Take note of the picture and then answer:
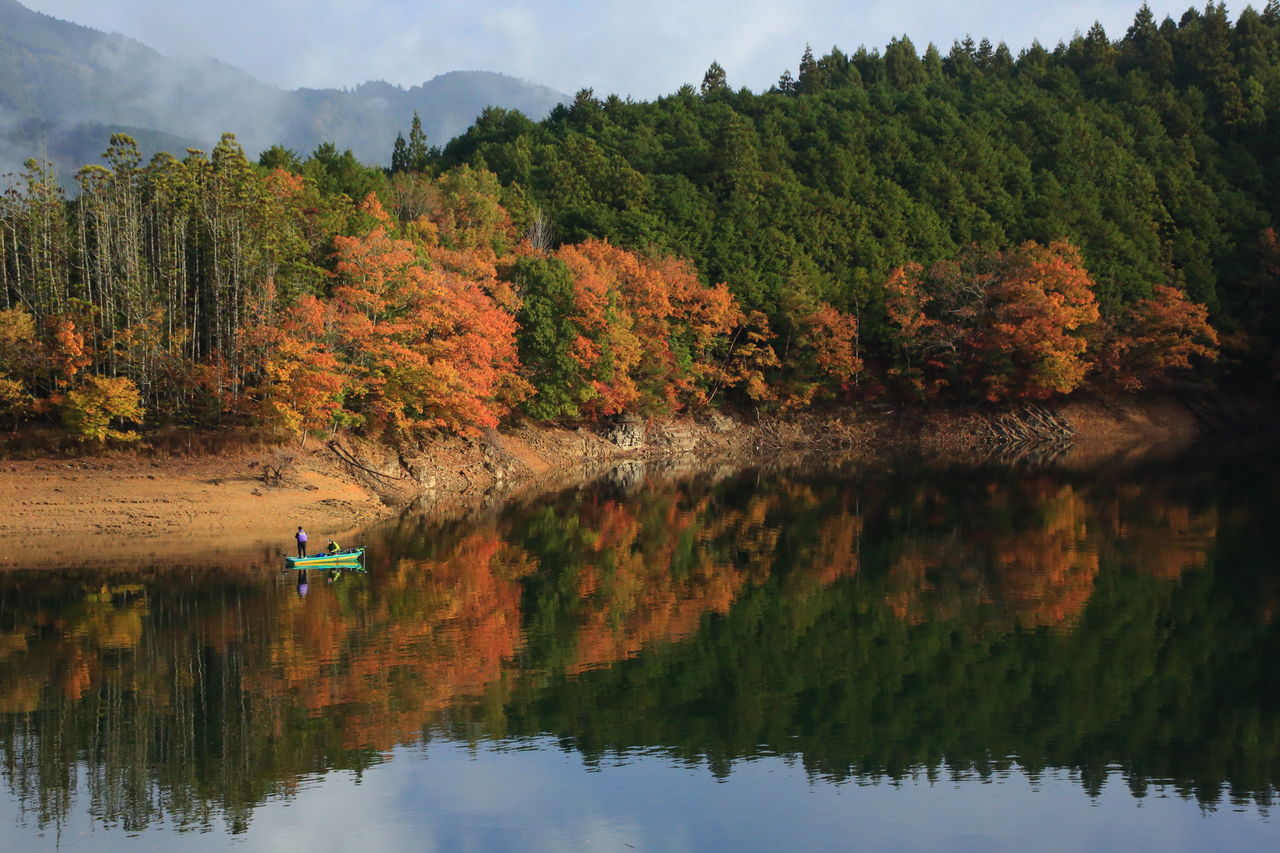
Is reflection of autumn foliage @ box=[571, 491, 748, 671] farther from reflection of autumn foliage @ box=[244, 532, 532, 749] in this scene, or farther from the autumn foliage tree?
the autumn foliage tree

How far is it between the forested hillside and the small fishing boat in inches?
463

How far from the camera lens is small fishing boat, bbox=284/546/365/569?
3450cm

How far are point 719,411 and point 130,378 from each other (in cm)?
4578

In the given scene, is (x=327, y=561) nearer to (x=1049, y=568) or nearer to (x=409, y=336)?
(x=409, y=336)

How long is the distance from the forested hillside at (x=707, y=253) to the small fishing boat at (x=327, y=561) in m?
11.8

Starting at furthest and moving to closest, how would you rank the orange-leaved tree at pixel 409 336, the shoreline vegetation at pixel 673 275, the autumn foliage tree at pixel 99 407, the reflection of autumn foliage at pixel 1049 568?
the orange-leaved tree at pixel 409 336, the shoreline vegetation at pixel 673 275, the autumn foliage tree at pixel 99 407, the reflection of autumn foliage at pixel 1049 568

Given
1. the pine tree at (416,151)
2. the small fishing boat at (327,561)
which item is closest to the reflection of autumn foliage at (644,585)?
the small fishing boat at (327,561)

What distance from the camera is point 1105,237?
10038 centimetres

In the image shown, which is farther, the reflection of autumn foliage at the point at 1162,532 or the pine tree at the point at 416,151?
the pine tree at the point at 416,151

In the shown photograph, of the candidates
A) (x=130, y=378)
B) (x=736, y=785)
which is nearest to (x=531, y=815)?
(x=736, y=785)

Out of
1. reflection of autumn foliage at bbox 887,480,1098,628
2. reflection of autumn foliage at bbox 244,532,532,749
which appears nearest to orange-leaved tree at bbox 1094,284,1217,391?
reflection of autumn foliage at bbox 887,480,1098,628

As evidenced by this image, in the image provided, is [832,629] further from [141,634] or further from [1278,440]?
[1278,440]

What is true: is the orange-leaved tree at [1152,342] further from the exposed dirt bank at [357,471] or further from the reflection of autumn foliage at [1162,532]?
the reflection of autumn foliage at [1162,532]

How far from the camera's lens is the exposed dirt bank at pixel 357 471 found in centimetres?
3978
